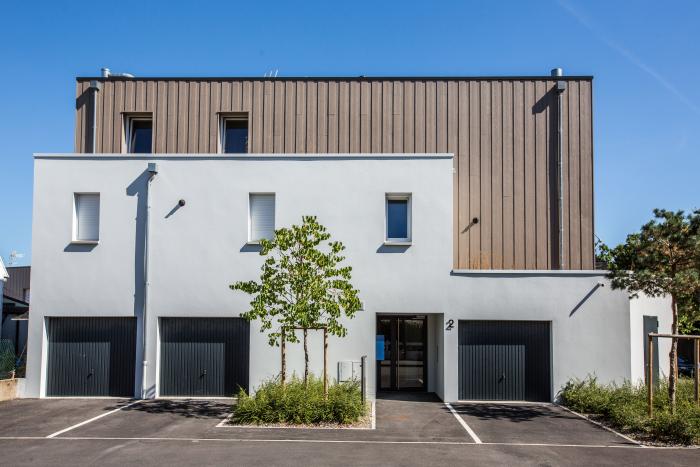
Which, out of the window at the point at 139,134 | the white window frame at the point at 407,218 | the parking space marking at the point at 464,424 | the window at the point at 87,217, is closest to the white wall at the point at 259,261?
the white window frame at the point at 407,218

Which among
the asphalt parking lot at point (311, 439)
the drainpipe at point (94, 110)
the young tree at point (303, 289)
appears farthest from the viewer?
the drainpipe at point (94, 110)

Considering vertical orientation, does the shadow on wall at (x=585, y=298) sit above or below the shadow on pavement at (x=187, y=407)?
above

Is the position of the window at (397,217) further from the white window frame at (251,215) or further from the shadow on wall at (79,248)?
the shadow on wall at (79,248)

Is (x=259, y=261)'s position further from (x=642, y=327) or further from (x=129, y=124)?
(x=642, y=327)

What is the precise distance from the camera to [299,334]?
14.8 meters

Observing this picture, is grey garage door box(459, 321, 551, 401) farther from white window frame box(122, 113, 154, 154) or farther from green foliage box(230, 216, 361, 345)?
white window frame box(122, 113, 154, 154)

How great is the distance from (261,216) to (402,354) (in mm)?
5279

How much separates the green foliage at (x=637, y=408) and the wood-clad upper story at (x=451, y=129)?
345 cm

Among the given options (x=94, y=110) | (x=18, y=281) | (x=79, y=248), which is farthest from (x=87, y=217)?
(x=18, y=281)

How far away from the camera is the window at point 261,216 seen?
598 inches

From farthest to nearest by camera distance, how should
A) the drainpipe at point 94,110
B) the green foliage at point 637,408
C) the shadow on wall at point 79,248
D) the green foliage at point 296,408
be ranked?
the drainpipe at point 94,110, the shadow on wall at point 79,248, the green foliage at point 296,408, the green foliage at point 637,408

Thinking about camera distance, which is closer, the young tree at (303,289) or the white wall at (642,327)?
the young tree at (303,289)

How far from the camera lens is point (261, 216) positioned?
15.2 m

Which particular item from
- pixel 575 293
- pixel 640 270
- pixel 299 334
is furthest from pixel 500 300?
pixel 299 334
